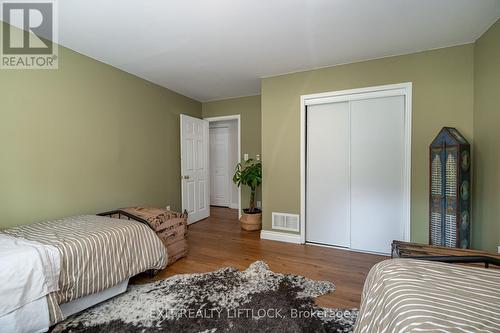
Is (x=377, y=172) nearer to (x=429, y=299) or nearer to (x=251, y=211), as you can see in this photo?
(x=251, y=211)

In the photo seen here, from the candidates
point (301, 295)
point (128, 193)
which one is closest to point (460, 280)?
point (301, 295)

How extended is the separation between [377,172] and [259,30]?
2.17 metres

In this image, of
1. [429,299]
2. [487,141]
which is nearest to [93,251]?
[429,299]

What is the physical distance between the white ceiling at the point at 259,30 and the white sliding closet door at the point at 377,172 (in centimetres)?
68

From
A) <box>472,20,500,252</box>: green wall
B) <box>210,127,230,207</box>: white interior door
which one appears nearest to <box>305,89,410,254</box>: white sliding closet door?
<box>472,20,500,252</box>: green wall

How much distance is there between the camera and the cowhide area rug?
160cm

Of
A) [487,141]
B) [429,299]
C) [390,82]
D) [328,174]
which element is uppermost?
[390,82]

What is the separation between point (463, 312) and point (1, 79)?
340cm

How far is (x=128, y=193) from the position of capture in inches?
125

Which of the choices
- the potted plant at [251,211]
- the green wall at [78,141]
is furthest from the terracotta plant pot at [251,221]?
the green wall at [78,141]

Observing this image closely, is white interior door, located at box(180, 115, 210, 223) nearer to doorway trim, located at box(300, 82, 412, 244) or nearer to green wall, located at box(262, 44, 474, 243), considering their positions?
green wall, located at box(262, 44, 474, 243)

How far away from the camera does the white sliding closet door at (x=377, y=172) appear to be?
2.76 meters

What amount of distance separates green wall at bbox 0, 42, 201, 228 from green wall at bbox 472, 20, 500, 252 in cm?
405

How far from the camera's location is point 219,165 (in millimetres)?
6098
